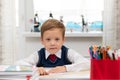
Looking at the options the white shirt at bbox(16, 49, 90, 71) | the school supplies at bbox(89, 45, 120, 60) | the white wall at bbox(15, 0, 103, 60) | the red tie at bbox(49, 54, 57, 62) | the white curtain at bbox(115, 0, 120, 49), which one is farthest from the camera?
the white wall at bbox(15, 0, 103, 60)

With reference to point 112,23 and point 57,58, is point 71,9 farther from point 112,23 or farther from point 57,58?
point 57,58

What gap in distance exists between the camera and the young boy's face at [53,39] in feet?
5.41

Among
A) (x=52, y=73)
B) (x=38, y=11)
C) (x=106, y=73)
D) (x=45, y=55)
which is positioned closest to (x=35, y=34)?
(x=38, y=11)

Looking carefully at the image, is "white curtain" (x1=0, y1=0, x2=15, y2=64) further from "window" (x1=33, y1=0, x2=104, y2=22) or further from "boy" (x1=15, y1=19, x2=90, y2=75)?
"boy" (x1=15, y1=19, x2=90, y2=75)

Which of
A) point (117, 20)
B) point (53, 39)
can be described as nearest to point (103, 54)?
point (53, 39)

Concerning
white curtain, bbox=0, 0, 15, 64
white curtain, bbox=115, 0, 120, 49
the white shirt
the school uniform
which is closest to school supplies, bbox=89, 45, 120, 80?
the white shirt

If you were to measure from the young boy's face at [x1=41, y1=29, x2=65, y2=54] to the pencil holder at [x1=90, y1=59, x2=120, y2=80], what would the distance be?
0.65 metres

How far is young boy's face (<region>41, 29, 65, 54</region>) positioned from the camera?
1.65 meters

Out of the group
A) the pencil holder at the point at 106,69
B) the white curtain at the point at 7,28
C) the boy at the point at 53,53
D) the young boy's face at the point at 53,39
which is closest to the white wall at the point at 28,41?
the white curtain at the point at 7,28

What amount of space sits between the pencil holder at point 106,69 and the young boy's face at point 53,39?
2.12ft

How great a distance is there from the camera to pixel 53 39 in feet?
5.42

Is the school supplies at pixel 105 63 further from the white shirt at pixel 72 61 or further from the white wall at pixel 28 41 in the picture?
the white wall at pixel 28 41

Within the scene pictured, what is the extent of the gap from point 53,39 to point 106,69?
680mm

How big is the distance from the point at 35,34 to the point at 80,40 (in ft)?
1.75
